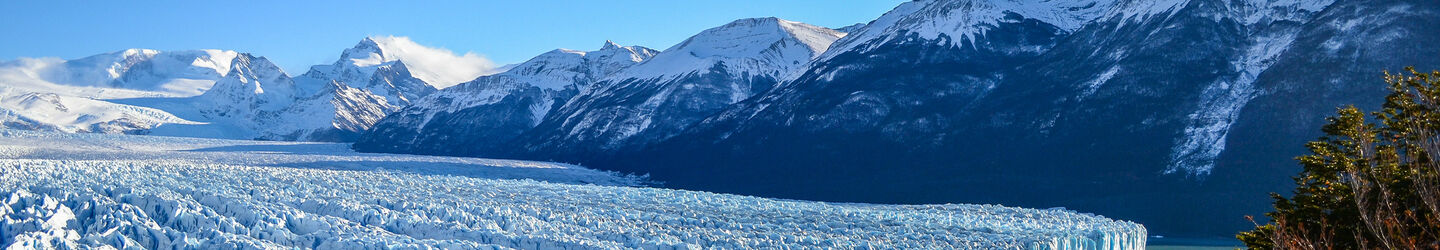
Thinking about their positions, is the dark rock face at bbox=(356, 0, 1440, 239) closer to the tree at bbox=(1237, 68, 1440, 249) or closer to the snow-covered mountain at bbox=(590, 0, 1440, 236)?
the snow-covered mountain at bbox=(590, 0, 1440, 236)

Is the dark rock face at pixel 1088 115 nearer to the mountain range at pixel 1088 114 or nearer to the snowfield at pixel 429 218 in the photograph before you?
the mountain range at pixel 1088 114

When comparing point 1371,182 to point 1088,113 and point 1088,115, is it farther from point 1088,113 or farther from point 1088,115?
point 1088,113

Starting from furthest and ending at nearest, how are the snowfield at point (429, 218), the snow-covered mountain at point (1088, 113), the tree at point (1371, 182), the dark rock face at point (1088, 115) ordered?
1. the snow-covered mountain at point (1088, 113)
2. the dark rock face at point (1088, 115)
3. the snowfield at point (429, 218)
4. the tree at point (1371, 182)

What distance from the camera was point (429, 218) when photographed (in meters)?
49.9

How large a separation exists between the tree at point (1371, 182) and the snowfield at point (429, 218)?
63.2 feet

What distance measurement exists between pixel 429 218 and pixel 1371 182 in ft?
115

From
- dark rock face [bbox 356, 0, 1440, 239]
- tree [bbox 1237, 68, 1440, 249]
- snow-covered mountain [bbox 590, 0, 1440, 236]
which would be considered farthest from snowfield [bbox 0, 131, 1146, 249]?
snow-covered mountain [bbox 590, 0, 1440, 236]

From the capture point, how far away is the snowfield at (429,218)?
40.6 metres

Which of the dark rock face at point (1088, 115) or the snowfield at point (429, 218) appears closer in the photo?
the snowfield at point (429, 218)

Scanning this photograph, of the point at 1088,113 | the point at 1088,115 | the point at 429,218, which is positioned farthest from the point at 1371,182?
the point at 1088,113

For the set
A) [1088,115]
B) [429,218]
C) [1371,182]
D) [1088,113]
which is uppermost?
[1088,113]

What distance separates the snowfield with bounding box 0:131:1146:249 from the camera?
4062 cm

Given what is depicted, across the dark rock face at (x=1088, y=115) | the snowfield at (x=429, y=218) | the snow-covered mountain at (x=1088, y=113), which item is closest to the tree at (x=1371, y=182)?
the snowfield at (x=429, y=218)

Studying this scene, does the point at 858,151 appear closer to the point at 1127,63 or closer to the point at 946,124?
the point at 946,124
